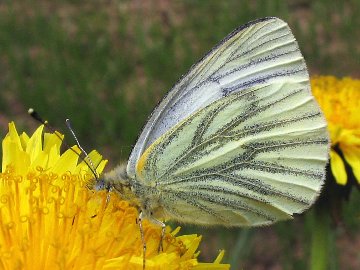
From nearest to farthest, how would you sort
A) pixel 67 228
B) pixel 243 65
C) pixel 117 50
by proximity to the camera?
1. pixel 67 228
2. pixel 243 65
3. pixel 117 50

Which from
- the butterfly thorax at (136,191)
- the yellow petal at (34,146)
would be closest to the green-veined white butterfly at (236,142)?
the butterfly thorax at (136,191)

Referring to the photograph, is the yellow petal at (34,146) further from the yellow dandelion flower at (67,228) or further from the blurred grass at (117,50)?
the blurred grass at (117,50)

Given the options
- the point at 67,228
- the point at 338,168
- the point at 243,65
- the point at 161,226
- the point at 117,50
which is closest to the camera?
the point at 67,228

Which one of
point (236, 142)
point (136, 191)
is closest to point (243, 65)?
point (236, 142)

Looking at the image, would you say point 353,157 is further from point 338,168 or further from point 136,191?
point 136,191

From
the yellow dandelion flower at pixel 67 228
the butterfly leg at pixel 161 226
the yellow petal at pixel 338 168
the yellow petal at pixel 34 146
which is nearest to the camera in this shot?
the yellow dandelion flower at pixel 67 228

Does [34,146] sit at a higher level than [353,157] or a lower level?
higher
